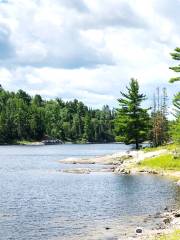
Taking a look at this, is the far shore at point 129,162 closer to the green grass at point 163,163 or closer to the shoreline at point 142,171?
the shoreline at point 142,171

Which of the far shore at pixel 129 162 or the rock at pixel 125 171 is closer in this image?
the far shore at pixel 129 162

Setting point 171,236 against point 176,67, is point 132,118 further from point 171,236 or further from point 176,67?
point 171,236

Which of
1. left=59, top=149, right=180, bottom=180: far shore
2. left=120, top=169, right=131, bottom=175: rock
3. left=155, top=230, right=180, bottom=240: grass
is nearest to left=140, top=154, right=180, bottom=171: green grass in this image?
left=59, top=149, right=180, bottom=180: far shore

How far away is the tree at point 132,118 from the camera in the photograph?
10875cm

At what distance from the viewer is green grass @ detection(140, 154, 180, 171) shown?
77.1m

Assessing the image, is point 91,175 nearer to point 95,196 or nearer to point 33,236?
point 95,196

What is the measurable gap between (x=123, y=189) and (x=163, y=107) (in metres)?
78.6

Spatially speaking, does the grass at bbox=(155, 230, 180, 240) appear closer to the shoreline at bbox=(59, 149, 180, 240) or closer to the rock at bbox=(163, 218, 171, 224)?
the shoreline at bbox=(59, 149, 180, 240)

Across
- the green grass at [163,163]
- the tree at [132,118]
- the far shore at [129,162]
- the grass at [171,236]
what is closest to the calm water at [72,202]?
the far shore at [129,162]

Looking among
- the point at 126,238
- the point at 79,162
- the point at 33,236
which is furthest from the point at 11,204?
the point at 79,162

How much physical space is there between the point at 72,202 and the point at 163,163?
32.4 m

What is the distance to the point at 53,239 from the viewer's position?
34.2m

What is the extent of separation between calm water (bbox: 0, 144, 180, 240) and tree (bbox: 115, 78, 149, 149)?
105ft

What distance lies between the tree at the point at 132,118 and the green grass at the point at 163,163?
23970 millimetres
